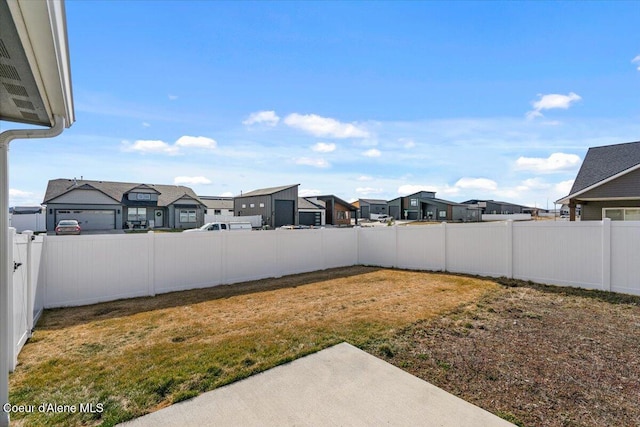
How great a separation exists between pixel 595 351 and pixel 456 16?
8.24 meters

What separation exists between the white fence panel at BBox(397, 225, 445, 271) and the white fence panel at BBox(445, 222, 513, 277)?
0.25 m

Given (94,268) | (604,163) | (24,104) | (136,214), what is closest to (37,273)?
(94,268)

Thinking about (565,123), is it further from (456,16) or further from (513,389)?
(513,389)

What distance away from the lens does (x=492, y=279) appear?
816cm

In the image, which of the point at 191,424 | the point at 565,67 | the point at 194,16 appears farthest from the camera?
the point at 565,67

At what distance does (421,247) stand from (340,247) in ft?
9.42

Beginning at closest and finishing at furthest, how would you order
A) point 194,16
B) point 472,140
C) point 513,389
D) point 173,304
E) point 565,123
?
point 513,389
point 173,304
point 194,16
point 565,123
point 472,140

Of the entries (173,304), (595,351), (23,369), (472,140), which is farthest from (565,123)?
(23,369)

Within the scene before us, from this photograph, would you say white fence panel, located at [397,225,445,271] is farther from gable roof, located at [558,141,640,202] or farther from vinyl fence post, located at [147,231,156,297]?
vinyl fence post, located at [147,231,156,297]

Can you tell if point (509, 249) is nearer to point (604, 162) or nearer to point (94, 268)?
point (604, 162)

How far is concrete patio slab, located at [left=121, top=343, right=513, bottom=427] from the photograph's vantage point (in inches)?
96.4

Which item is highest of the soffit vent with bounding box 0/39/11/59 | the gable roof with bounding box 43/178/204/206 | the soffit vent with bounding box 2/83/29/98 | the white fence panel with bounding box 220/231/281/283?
the gable roof with bounding box 43/178/204/206

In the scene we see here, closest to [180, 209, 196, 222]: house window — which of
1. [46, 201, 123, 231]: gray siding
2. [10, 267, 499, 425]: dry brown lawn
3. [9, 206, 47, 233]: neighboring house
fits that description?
[46, 201, 123, 231]: gray siding

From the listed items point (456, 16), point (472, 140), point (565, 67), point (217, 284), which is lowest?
point (217, 284)
